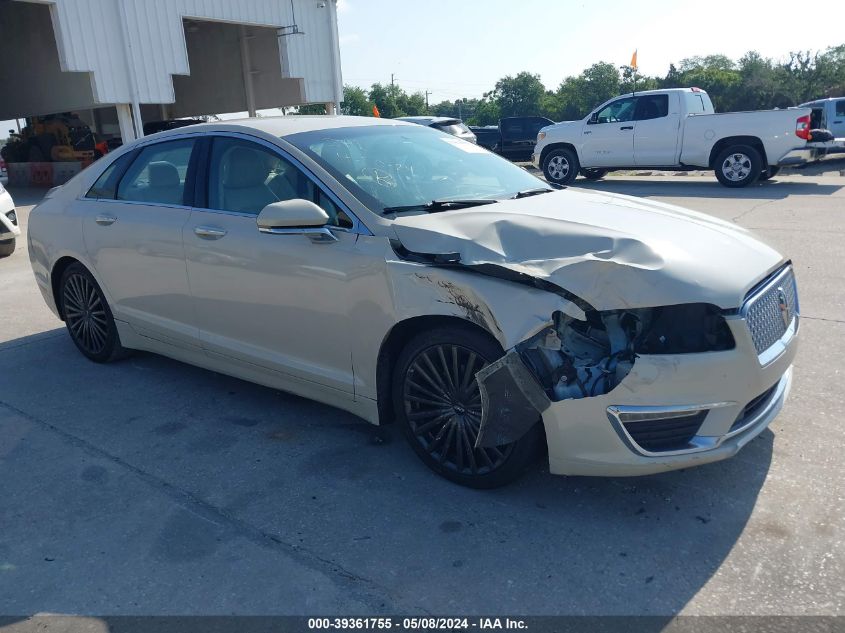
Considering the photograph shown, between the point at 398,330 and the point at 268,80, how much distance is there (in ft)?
87.4

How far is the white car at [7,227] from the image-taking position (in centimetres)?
983

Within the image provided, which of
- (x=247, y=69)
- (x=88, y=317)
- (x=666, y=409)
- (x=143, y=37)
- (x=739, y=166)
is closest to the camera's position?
(x=666, y=409)

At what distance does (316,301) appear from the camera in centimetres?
364

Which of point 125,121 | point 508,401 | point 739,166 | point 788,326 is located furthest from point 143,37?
point 788,326

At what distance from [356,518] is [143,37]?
18280 millimetres

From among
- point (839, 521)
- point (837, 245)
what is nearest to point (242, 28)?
point (837, 245)

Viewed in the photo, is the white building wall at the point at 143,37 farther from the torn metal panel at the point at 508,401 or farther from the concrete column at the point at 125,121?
the torn metal panel at the point at 508,401

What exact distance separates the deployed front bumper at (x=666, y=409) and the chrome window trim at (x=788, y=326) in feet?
0.10

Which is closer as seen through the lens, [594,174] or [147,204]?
[147,204]

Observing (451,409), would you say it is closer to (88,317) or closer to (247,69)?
(88,317)

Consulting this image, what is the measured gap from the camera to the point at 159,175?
4.65 meters

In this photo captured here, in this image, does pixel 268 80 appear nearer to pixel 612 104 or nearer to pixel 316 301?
pixel 612 104

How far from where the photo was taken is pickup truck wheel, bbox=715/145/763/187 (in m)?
13.9

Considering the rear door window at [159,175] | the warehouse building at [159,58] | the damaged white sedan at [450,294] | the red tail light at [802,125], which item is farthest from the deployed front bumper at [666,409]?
the warehouse building at [159,58]
